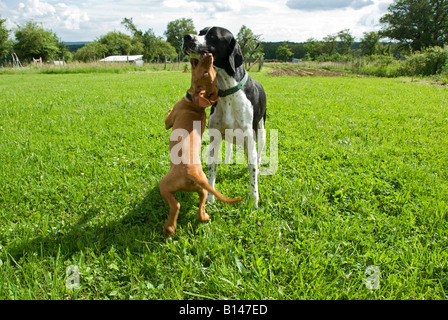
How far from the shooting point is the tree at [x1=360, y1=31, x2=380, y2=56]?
68.1m

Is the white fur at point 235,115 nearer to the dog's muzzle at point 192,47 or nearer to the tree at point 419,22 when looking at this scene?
the dog's muzzle at point 192,47

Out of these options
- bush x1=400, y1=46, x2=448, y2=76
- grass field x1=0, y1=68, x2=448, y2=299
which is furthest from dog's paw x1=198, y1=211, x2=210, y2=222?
bush x1=400, y1=46, x2=448, y2=76

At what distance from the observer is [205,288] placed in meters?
1.98

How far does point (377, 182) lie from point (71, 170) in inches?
156

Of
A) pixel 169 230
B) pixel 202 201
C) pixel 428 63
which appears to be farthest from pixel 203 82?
pixel 428 63

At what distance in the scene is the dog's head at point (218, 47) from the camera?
98.3 inches

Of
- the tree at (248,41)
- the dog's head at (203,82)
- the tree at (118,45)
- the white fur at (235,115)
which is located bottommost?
the white fur at (235,115)

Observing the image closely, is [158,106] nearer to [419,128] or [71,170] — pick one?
[71,170]

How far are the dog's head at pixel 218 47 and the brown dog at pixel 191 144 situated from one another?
0.41 feet

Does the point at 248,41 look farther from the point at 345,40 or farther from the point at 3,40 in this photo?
the point at 345,40

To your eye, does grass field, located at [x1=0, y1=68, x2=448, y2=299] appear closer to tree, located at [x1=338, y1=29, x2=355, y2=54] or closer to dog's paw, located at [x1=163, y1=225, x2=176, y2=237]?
dog's paw, located at [x1=163, y1=225, x2=176, y2=237]

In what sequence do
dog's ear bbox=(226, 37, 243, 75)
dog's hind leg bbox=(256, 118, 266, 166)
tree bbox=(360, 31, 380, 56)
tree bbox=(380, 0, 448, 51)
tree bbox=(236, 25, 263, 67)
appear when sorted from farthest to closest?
1. tree bbox=(360, 31, 380, 56)
2. tree bbox=(380, 0, 448, 51)
3. dog's hind leg bbox=(256, 118, 266, 166)
4. tree bbox=(236, 25, 263, 67)
5. dog's ear bbox=(226, 37, 243, 75)

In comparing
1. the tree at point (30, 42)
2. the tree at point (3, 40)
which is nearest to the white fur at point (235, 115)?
the tree at point (3, 40)

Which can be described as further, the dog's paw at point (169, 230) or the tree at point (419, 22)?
the tree at point (419, 22)
